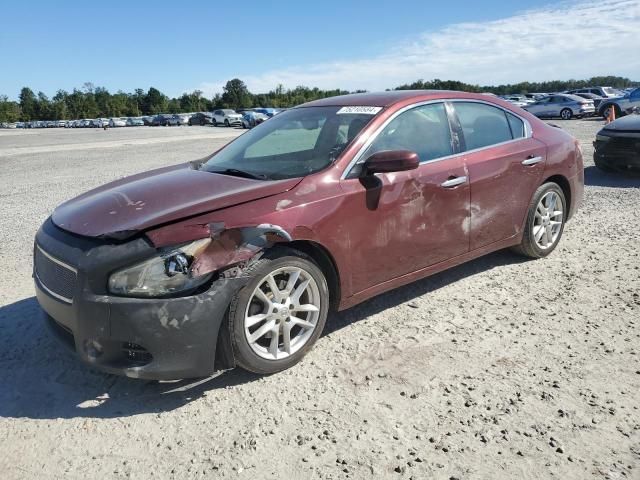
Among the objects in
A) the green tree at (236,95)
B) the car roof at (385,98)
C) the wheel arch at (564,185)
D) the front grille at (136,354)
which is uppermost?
the green tree at (236,95)

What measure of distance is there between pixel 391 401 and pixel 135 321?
4.61 feet

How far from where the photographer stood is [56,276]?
9.55ft

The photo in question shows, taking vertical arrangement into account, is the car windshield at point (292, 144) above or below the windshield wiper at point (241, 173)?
above

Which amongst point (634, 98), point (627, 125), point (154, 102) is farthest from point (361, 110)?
point (154, 102)

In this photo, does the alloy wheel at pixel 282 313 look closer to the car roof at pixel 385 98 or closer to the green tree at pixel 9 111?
the car roof at pixel 385 98

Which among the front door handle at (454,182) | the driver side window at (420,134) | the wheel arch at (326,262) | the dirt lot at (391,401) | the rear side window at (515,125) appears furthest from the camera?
the rear side window at (515,125)

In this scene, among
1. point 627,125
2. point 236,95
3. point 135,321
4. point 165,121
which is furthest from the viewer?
point 236,95

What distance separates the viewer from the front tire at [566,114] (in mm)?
29048

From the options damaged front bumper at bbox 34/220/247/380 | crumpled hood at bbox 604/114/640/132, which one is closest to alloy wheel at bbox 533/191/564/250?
damaged front bumper at bbox 34/220/247/380

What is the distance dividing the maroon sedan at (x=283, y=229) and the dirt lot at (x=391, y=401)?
0.30 meters

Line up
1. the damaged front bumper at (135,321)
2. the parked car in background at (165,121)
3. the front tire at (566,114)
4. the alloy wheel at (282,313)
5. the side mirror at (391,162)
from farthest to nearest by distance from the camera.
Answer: the parked car in background at (165,121) → the front tire at (566,114) → the side mirror at (391,162) → the alloy wheel at (282,313) → the damaged front bumper at (135,321)

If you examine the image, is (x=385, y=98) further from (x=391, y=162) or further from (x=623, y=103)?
(x=623, y=103)

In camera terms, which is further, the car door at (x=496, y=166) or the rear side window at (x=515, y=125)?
the rear side window at (x=515, y=125)

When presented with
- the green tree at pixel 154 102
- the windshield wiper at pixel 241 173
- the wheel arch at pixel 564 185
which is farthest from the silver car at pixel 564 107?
the green tree at pixel 154 102
